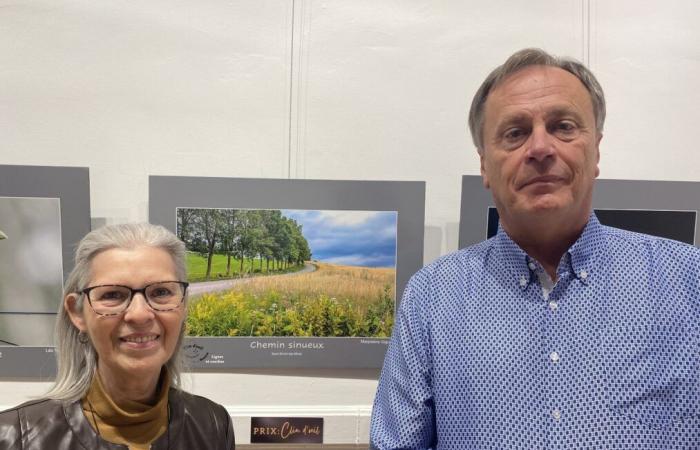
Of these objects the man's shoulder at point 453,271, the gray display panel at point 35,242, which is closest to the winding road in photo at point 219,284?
the gray display panel at point 35,242

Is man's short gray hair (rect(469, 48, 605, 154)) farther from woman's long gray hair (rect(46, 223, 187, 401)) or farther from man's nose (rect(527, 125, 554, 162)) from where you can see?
woman's long gray hair (rect(46, 223, 187, 401))

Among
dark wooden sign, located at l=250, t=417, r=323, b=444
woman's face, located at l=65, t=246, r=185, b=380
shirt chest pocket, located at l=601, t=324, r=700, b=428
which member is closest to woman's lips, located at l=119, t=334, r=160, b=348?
woman's face, located at l=65, t=246, r=185, b=380

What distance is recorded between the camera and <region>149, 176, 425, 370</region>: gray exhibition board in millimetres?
1959

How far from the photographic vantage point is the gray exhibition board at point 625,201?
1.99 meters

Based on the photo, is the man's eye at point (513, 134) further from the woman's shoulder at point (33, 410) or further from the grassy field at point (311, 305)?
the woman's shoulder at point (33, 410)

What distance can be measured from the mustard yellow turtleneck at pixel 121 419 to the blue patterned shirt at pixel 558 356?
1.83ft

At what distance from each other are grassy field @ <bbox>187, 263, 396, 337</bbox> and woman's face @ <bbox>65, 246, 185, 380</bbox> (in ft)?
2.01

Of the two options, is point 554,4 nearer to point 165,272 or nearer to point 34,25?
point 165,272

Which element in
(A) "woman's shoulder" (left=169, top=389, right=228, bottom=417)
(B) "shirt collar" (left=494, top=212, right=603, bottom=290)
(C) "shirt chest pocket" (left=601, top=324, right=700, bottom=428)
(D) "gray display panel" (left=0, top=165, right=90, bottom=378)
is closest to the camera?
(C) "shirt chest pocket" (left=601, top=324, right=700, bottom=428)

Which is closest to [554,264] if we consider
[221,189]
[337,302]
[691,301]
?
[691,301]

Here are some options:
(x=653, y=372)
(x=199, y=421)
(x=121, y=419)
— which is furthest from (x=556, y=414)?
(x=121, y=419)

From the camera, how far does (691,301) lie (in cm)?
125

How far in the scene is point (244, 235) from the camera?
200 centimetres

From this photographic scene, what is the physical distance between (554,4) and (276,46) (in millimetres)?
1039
